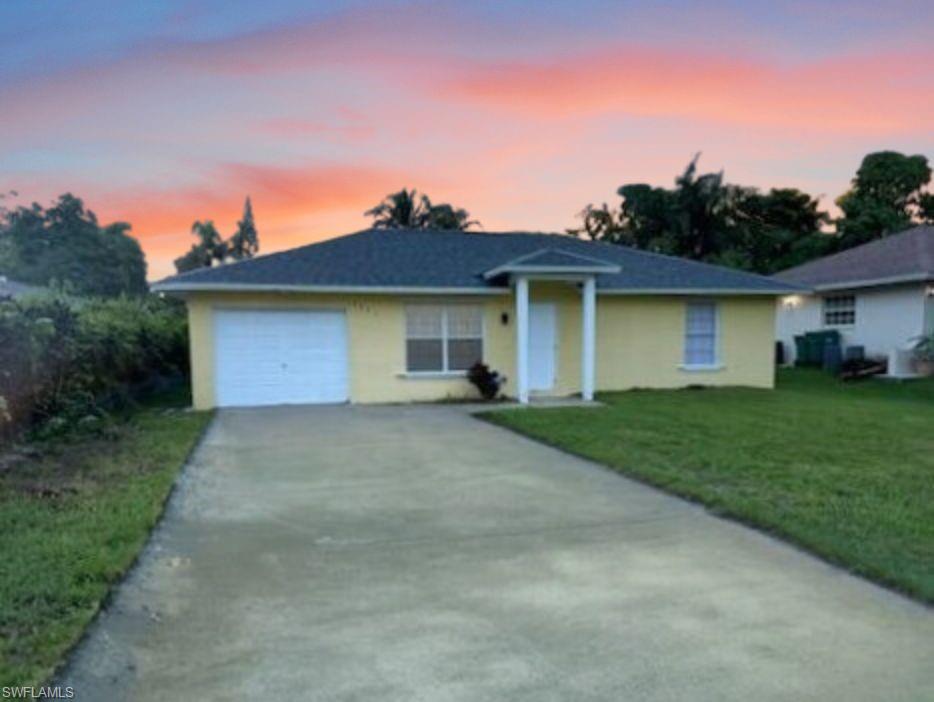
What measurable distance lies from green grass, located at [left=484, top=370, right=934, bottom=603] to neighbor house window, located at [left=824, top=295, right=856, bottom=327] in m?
7.38

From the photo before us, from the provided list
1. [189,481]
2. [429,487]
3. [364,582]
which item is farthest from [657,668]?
[189,481]

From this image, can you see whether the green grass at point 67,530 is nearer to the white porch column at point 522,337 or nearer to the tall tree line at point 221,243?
the white porch column at point 522,337

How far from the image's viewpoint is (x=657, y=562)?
180 inches

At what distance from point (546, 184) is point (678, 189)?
19.4m

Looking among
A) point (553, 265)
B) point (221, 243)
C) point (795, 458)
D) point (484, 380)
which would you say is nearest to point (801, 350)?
point (553, 265)

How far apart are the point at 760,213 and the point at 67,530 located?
40.6 m

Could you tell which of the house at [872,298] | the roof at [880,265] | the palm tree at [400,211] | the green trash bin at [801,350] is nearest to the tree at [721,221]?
the roof at [880,265]

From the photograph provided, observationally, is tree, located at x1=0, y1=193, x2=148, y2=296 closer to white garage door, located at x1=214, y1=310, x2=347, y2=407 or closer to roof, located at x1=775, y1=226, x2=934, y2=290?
white garage door, located at x1=214, y1=310, x2=347, y2=407

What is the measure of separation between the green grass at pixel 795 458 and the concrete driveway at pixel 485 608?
38cm

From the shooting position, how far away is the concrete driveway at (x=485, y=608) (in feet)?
9.84

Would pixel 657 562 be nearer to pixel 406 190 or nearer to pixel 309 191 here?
pixel 309 191

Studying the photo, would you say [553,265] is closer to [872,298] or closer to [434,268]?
[434,268]

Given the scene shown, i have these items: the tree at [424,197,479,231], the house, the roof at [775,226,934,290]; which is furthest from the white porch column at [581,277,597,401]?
the tree at [424,197,479,231]

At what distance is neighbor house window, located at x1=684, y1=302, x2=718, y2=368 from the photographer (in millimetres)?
16359
